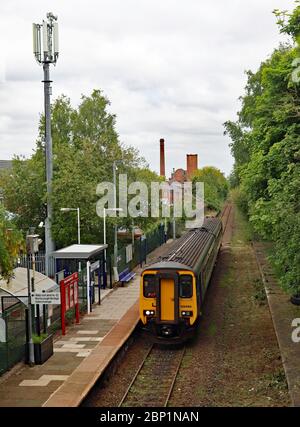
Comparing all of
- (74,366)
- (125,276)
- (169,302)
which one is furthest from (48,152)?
(74,366)

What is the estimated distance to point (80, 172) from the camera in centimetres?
2961

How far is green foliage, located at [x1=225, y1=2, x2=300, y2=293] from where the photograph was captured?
12875 mm

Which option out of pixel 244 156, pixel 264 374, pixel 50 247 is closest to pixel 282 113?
pixel 264 374

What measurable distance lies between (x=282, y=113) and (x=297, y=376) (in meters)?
8.16

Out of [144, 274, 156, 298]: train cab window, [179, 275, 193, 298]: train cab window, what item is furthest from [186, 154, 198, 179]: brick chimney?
[179, 275, 193, 298]: train cab window

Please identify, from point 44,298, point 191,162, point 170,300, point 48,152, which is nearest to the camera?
point 44,298

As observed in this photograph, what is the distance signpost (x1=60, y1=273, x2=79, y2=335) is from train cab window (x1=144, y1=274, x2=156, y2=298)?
2.79 metres

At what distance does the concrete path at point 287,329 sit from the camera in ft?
39.9

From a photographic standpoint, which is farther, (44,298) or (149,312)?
(149,312)

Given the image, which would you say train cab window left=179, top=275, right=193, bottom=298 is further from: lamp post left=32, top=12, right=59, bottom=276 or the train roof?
lamp post left=32, top=12, right=59, bottom=276

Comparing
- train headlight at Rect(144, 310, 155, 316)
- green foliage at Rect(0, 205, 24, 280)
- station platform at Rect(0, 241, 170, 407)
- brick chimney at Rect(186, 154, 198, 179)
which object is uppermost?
brick chimney at Rect(186, 154, 198, 179)

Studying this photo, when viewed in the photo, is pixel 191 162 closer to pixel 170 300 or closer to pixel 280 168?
pixel 280 168

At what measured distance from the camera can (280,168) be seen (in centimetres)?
1672

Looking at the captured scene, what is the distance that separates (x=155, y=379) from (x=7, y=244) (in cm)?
533
